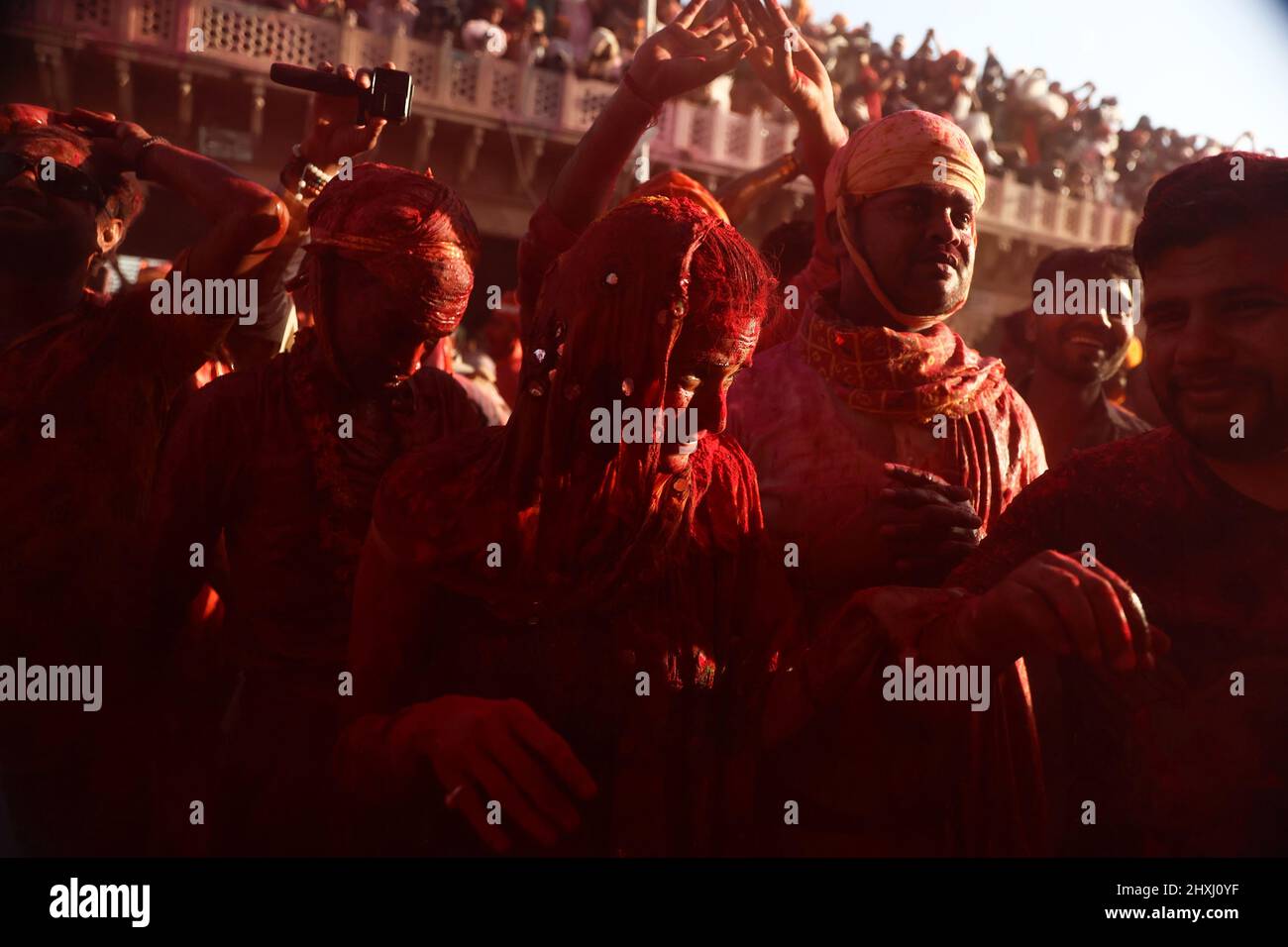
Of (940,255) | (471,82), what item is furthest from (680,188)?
(471,82)

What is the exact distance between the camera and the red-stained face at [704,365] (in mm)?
2057

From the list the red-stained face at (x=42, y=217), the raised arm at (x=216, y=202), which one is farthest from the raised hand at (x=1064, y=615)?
the red-stained face at (x=42, y=217)

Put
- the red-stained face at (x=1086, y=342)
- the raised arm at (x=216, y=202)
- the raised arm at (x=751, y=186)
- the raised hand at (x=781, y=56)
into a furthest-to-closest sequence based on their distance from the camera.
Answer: the red-stained face at (x=1086, y=342) < the raised arm at (x=751, y=186) < the raised hand at (x=781, y=56) < the raised arm at (x=216, y=202)

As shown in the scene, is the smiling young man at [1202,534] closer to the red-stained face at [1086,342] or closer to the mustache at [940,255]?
the mustache at [940,255]

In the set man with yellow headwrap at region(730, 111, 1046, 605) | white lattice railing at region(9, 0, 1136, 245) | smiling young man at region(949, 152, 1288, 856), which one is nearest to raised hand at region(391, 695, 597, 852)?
smiling young man at region(949, 152, 1288, 856)

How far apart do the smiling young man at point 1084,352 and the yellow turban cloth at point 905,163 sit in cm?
167

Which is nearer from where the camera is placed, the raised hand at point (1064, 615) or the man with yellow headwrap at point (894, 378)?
the raised hand at point (1064, 615)

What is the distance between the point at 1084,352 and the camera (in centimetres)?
453

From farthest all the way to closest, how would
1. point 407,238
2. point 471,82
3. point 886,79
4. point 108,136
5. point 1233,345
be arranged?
1. point 471,82
2. point 886,79
3. point 108,136
4. point 407,238
5. point 1233,345

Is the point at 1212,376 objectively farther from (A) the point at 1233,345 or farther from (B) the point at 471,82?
(B) the point at 471,82

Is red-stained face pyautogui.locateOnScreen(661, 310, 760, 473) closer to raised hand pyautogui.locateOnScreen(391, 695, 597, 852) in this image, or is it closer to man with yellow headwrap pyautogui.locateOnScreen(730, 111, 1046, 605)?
raised hand pyautogui.locateOnScreen(391, 695, 597, 852)

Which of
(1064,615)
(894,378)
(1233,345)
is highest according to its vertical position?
(894,378)

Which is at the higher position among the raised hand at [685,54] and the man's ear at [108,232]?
the raised hand at [685,54]

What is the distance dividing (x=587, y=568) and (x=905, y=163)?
4.42 ft
